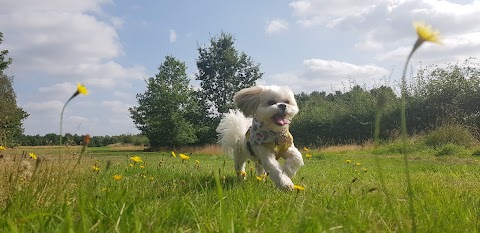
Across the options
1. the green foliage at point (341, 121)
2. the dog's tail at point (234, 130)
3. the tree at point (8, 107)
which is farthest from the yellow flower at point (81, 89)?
the tree at point (8, 107)

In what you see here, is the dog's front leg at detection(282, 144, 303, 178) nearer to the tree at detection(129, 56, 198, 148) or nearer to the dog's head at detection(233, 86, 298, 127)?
the dog's head at detection(233, 86, 298, 127)

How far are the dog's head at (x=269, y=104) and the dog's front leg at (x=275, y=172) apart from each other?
1.38ft

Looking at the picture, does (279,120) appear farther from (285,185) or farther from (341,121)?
(341,121)

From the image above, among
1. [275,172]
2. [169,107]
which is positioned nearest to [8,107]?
[169,107]

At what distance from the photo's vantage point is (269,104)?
17.8 feet

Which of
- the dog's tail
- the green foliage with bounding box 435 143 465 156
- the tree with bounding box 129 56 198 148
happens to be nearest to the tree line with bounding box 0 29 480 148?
the tree with bounding box 129 56 198 148

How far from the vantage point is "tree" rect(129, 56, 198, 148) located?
38.2m

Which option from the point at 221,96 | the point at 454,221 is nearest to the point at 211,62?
the point at 221,96

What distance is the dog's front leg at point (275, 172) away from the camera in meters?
4.34

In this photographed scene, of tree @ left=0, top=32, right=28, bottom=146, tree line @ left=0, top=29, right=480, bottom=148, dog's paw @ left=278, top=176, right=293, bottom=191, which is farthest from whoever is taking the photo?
tree @ left=0, top=32, right=28, bottom=146

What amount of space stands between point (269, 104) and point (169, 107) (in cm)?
3367

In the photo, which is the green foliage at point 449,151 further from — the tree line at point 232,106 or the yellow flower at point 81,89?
the yellow flower at point 81,89

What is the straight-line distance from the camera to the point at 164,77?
40.0 m

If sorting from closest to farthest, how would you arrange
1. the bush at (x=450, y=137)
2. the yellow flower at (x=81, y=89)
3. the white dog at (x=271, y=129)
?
the yellow flower at (x=81, y=89)
the white dog at (x=271, y=129)
the bush at (x=450, y=137)
